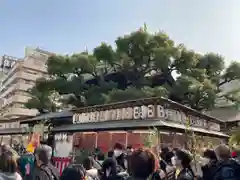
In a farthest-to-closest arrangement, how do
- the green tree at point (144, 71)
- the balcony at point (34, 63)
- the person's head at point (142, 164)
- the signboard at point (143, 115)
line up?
the balcony at point (34, 63)
the green tree at point (144, 71)
the signboard at point (143, 115)
the person's head at point (142, 164)

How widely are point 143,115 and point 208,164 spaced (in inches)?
236

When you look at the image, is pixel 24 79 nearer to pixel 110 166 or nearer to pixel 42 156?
pixel 110 166

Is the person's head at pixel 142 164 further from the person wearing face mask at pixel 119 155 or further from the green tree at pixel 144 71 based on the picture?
the green tree at pixel 144 71

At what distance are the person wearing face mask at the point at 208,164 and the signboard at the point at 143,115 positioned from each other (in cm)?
524

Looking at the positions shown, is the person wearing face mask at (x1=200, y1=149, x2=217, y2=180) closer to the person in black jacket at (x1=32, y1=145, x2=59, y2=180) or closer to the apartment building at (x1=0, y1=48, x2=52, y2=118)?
the person in black jacket at (x1=32, y1=145, x2=59, y2=180)

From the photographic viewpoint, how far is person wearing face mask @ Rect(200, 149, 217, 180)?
371 cm

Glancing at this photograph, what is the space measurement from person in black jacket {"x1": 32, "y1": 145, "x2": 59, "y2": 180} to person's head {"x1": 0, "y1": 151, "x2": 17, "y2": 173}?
1.56ft

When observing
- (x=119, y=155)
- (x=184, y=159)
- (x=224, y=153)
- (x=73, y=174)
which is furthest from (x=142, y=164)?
(x=119, y=155)

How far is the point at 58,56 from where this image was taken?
19.5 m

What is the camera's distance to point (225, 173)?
325 cm

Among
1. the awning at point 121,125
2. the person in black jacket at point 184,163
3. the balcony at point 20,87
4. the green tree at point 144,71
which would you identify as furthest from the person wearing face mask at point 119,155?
the balcony at point 20,87

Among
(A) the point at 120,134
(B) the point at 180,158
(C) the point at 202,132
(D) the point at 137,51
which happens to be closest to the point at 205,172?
(B) the point at 180,158

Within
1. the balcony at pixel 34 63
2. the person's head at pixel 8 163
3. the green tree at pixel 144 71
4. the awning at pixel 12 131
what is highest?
the balcony at pixel 34 63

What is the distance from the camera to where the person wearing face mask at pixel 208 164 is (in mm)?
3706
